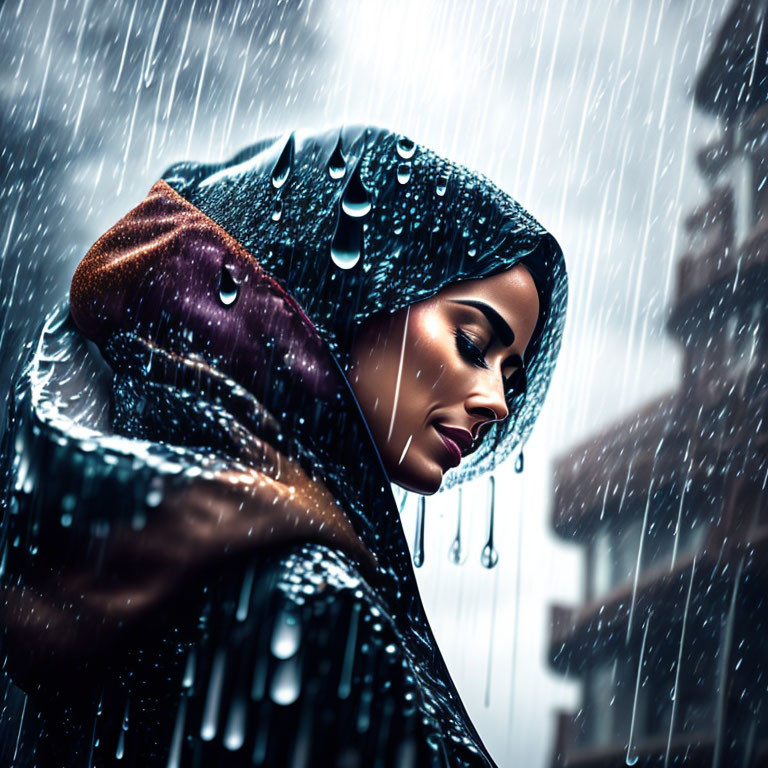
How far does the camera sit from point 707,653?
720 cm

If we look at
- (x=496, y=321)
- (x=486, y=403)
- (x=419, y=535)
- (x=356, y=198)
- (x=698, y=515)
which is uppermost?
(x=356, y=198)

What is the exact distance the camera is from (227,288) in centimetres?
108

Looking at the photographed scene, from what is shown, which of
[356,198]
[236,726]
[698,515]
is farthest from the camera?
[698,515]

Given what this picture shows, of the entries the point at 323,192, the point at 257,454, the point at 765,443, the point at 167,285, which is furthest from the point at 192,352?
the point at 765,443

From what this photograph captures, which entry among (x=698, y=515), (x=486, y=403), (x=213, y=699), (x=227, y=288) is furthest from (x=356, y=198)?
(x=698, y=515)

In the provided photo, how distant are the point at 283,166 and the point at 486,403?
51cm

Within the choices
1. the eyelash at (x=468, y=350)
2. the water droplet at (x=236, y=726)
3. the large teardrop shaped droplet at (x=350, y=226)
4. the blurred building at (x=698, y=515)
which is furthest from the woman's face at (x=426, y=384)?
the blurred building at (x=698, y=515)

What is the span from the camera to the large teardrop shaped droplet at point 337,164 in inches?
47.7

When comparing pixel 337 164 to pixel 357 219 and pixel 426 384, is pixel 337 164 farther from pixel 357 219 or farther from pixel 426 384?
pixel 426 384

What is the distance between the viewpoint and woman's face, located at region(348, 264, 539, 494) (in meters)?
1.16

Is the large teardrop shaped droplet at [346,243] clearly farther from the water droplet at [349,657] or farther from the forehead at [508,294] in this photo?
the water droplet at [349,657]

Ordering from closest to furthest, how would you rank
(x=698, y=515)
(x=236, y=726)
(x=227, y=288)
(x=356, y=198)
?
1. (x=236, y=726)
2. (x=227, y=288)
3. (x=356, y=198)
4. (x=698, y=515)

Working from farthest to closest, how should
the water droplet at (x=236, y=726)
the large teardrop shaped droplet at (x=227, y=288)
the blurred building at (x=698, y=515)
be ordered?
the blurred building at (x=698, y=515)
the large teardrop shaped droplet at (x=227, y=288)
the water droplet at (x=236, y=726)

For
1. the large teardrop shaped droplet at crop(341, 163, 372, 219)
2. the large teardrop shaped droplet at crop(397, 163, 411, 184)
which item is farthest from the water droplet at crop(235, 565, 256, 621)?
the large teardrop shaped droplet at crop(397, 163, 411, 184)
